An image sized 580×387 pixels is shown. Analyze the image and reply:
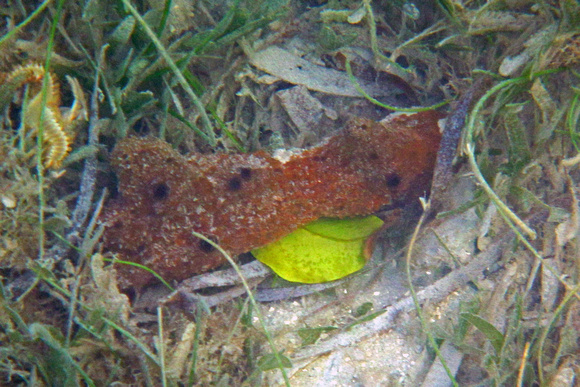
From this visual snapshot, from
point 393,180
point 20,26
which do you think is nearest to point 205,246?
point 393,180

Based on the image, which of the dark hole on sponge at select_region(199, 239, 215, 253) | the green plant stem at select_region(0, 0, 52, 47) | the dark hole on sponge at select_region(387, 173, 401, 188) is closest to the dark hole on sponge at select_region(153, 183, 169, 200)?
the dark hole on sponge at select_region(199, 239, 215, 253)

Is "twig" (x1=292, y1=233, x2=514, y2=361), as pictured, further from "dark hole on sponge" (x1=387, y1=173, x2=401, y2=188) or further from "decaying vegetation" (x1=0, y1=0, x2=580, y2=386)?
"dark hole on sponge" (x1=387, y1=173, x2=401, y2=188)

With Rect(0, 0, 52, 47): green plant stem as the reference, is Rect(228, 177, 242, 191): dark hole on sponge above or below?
below

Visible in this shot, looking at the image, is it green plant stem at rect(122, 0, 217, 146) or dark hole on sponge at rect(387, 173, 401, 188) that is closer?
green plant stem at rect(122, 0, 217, 146)

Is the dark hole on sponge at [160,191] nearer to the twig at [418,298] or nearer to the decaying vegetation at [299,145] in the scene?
the decaying vegetation at [299,145]

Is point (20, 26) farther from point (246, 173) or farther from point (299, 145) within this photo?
point (299, 145)

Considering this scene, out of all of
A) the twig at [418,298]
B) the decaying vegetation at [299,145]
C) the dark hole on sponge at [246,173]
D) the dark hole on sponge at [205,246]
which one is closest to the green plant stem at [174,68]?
the decaying vegetation at [299,145]
